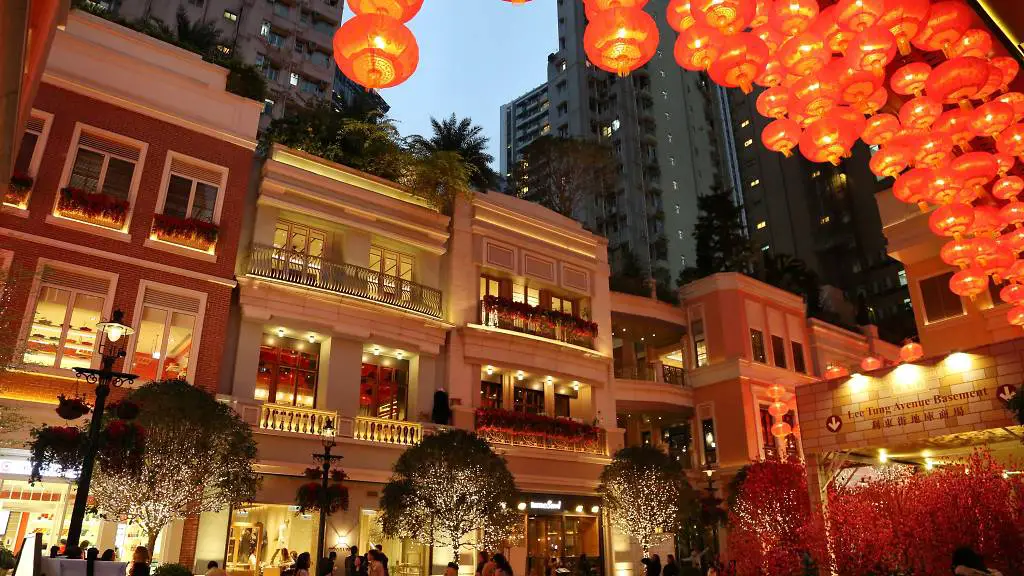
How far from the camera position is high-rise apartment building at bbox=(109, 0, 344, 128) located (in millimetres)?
42094

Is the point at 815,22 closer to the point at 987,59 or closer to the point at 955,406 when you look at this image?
the point at 987,59

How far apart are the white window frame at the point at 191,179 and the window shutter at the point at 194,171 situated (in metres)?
0.03

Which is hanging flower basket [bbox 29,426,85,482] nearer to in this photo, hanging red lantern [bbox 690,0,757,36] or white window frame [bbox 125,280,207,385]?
white window frame [bbox 125,280,207,385]

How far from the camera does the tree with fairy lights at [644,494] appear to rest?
2077cm

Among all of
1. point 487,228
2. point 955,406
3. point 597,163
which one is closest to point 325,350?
point 487,228

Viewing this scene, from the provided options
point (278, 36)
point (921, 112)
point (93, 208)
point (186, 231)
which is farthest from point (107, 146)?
point (278, 36)

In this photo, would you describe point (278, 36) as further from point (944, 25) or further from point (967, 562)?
point (967, 562)

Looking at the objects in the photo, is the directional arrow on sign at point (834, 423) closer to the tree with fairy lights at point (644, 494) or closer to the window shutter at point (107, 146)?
the tree with fairy lights at point (644, 494)

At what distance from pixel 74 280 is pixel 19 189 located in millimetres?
2190

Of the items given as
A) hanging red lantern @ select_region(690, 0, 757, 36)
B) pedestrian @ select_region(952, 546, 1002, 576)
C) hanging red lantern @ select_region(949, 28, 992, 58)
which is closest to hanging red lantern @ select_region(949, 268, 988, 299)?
hanging red lantern @ select_region(949, 28, 992, 58)

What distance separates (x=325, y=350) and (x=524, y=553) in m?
8.07

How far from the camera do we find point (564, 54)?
70.3 metres

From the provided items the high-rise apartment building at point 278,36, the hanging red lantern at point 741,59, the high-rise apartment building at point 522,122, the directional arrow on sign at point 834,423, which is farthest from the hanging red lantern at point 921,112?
the high-rise apartment building at point 522,122

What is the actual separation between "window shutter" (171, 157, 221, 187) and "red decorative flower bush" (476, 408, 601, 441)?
9495 millimetres
